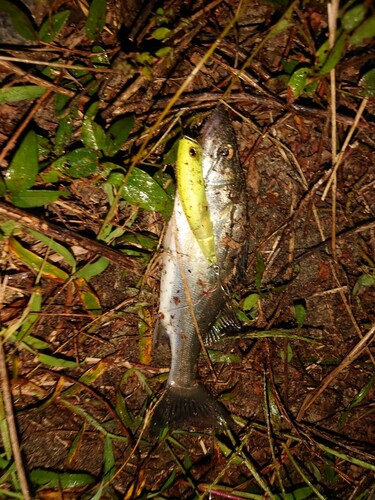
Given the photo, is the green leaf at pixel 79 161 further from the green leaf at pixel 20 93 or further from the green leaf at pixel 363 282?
the green leaf at pixel 363 282

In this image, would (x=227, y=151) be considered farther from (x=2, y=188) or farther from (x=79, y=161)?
(x=2, y=188)

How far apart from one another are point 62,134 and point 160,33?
795mm

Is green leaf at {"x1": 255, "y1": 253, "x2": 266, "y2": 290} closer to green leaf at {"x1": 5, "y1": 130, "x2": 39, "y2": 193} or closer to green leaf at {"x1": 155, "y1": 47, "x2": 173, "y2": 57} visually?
green leaf at {"x1": 155, "y1": 47, "x2": 173, "y2": 57}

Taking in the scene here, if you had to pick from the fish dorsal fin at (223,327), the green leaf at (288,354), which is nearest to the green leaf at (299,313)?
the green leaf at (288,354)

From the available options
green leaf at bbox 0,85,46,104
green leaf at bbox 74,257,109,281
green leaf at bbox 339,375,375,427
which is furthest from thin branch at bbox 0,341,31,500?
green leaf at bbox 339,375,375,427

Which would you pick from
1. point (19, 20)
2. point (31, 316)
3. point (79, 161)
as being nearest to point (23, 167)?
point (79, 161)

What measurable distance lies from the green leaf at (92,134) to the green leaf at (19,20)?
1.67 ft

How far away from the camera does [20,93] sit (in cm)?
206

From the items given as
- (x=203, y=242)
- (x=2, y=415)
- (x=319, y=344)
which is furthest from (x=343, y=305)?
(x=2, y=415)

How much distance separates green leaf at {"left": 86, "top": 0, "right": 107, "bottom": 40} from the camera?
6.72ft

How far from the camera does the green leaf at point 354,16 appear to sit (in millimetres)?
1723

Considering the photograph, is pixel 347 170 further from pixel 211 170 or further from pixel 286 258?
pixel 211 170

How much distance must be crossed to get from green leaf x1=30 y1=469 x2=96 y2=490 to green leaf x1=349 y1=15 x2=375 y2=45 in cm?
288

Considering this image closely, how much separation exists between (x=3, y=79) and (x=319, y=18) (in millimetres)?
1879
